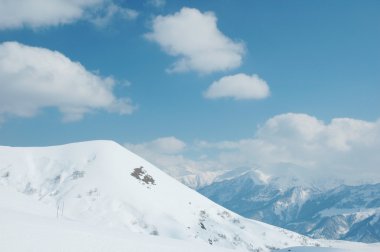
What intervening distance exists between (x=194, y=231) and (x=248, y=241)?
965 inches

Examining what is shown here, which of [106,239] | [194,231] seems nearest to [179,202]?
[194,231]

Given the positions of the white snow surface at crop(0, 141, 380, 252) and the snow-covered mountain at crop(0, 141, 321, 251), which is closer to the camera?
the white snow surface at crop(0, 141, 380, 252)

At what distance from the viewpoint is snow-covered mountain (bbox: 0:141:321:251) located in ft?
391

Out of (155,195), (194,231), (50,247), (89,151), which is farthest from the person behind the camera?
(89,151)

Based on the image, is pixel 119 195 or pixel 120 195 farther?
pixel 120 195

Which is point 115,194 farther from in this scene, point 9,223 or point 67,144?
point 9,223

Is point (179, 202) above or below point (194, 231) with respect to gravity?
above

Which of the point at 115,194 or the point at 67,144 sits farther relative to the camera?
the point at 67,144

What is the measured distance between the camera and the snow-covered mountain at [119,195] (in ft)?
391

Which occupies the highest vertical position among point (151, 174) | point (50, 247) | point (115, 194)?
point (151, 174)

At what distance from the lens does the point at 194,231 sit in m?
128

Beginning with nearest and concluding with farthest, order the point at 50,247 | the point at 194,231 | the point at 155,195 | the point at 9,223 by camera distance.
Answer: the point at 50,247 → the point at 9,223 → the point at 194,231 → the point at 155,195

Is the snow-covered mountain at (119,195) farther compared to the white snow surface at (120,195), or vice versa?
the snow-covered mountain at (119,195)

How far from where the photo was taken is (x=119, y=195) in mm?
129125
